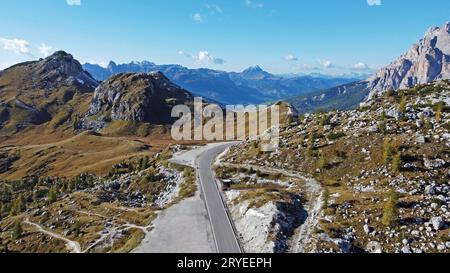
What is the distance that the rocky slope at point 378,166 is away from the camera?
185 feet

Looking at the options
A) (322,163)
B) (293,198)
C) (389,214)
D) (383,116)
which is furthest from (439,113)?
(389,214)

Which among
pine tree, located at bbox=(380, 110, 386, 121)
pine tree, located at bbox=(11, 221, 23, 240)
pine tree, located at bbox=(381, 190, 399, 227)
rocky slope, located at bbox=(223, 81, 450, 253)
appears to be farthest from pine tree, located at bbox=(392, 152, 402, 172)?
pine tree, located at bbox=(11, 221, 23, 240)

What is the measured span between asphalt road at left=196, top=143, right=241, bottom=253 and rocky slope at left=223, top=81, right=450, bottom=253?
8.70 meters

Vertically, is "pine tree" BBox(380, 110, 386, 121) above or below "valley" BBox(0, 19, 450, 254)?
above

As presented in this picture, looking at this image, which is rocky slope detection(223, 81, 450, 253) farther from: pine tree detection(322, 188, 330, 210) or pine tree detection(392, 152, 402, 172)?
pine tree detection(322, 188, 330, 210)

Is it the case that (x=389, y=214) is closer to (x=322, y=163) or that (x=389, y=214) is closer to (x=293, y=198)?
(x=293, y=198)

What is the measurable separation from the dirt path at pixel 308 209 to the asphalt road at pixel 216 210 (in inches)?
369

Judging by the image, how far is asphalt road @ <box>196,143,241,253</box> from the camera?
196 ft

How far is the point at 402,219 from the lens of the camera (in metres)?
58.6

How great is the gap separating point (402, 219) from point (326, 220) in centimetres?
1158

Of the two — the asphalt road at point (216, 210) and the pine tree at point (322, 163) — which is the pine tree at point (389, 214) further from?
the pine tree at point (322, 163)

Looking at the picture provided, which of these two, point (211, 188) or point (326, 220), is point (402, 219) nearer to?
point (326, 220)

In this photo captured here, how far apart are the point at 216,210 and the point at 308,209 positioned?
17.9 m

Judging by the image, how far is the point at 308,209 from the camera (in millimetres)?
70938
